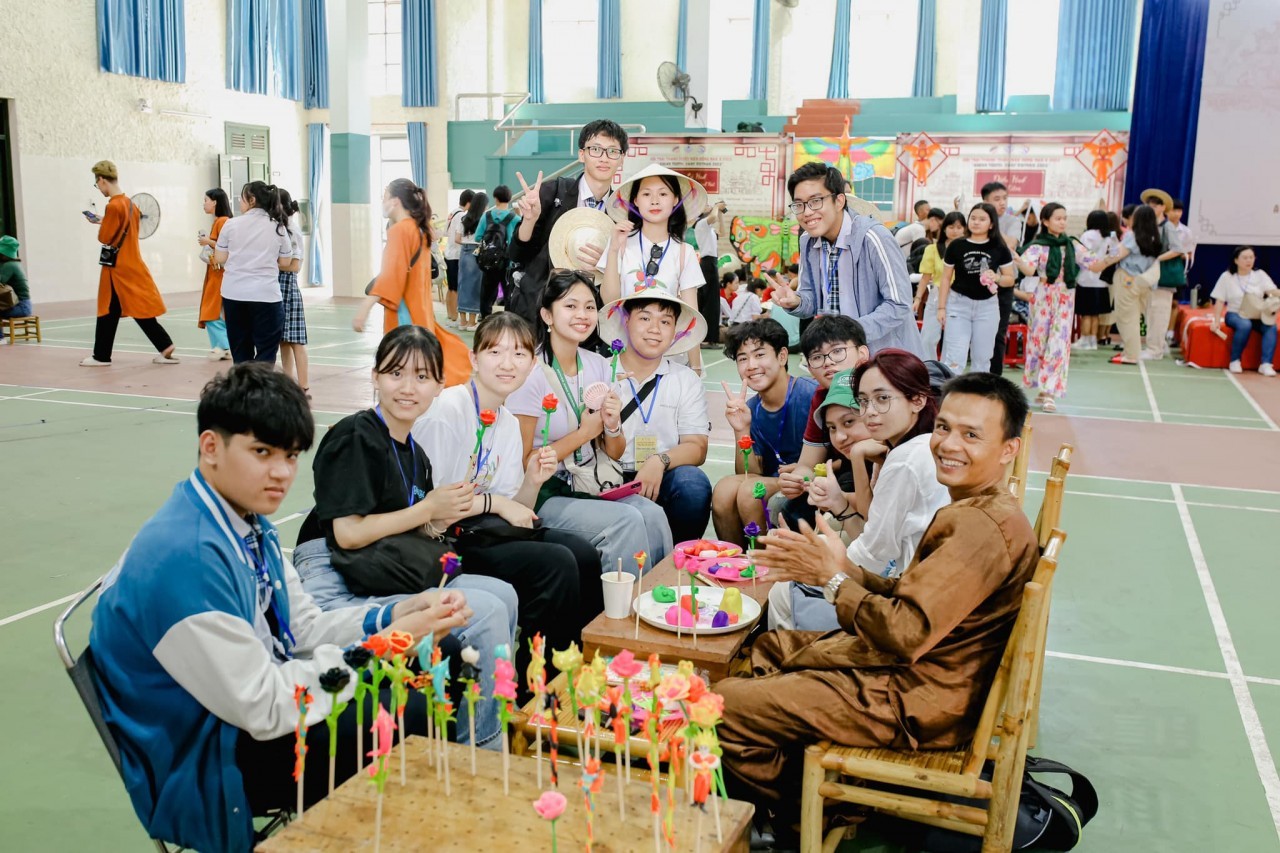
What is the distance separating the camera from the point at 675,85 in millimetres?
16953

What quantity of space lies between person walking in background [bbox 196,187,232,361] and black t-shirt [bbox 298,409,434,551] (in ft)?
22.2

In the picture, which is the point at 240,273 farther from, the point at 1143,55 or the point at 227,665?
the point at 1143,55

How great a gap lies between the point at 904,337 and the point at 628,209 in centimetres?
139

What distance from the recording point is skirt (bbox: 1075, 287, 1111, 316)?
12758 mm

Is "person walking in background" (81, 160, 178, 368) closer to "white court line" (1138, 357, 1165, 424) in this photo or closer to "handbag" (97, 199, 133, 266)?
"handbag" (97, 199, 133, 266)

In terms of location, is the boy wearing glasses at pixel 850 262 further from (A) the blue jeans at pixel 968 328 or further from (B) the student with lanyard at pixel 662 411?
(A) the blue jeans at pixel 968 328

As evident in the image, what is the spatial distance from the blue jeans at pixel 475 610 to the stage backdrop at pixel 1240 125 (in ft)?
44.8

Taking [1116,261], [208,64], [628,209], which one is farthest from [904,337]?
[208,64]

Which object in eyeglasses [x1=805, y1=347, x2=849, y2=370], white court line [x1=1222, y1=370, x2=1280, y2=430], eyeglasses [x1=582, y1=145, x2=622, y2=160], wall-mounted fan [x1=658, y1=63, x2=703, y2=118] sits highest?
wall-mounted fan [x1=658, y1=63, x2=703, y2=118]

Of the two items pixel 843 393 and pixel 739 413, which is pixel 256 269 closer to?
pixel 739 413

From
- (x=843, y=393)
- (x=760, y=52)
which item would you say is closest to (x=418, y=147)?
(x=760, y=52)

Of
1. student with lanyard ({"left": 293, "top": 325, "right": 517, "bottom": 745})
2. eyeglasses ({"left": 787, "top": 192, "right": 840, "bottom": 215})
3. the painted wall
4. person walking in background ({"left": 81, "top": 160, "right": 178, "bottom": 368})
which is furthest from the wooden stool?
student with lanyard ({"left": 293, "top": 325, "right": 517, "bottom": 745})

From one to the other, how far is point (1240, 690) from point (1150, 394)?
6868 mm

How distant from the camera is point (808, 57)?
70.2 feet
